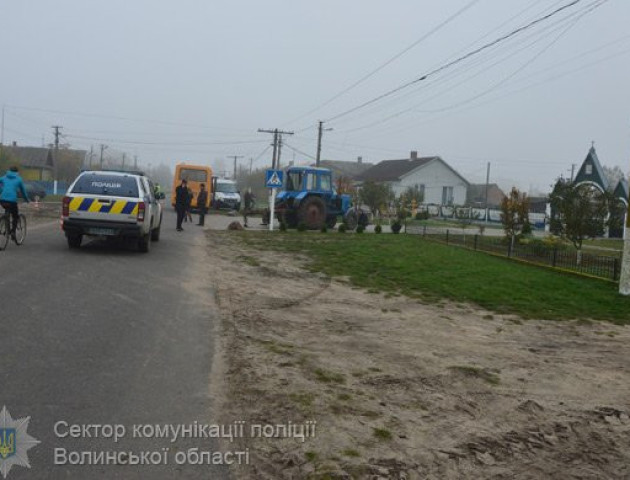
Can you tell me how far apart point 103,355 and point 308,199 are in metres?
21.0

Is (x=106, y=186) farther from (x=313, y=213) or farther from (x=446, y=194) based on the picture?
(x=446, y=194)

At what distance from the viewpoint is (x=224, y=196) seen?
41.2m

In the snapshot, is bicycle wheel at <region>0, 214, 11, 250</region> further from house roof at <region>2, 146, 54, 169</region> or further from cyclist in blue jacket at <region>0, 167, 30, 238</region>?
house roof at <region>2, 146, 54, 169</region>

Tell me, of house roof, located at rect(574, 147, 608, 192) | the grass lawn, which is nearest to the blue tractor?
the grass lawn

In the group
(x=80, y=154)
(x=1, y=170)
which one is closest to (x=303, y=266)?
(x=1, y=170)

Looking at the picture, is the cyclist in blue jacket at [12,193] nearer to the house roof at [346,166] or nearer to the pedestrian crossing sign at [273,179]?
Result: the pedestrian crossing sign at [273,179]

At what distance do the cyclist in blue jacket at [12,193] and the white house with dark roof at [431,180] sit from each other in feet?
198

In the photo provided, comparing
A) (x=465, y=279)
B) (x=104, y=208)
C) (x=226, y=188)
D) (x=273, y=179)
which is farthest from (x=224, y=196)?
(x=465, y=279)

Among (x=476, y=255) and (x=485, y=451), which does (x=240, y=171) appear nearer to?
(x=476, y=255)

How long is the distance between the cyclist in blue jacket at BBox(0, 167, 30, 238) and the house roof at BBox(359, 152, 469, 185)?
199ft

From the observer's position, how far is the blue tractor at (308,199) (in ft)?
86.4

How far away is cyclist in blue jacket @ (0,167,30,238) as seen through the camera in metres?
12.2

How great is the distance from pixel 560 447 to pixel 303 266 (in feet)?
32.7

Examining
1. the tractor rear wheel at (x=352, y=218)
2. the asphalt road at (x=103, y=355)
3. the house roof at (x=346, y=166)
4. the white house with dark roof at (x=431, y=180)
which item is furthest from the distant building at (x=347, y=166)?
the asphalt road at (x=103, y=355)
